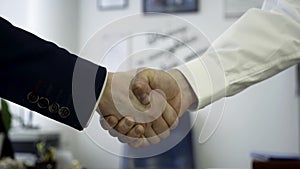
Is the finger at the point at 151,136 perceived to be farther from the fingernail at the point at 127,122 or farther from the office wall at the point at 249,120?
the office wall at the point at 249,120

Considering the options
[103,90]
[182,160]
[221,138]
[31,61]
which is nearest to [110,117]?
[103,90]

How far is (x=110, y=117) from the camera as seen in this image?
1.02 meters

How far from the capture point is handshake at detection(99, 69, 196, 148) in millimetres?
1017

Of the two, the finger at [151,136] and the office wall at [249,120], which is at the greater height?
the finger at [151,136]

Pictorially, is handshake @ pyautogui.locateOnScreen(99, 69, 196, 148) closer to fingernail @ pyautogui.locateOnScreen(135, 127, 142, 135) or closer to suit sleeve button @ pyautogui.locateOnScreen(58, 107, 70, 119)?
fingernail @ pyautogui.locateOnScreen(135, 127, 142, 135)

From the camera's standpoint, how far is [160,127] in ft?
3.45

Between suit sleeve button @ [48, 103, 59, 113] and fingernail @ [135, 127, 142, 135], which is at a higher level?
suit sleeve button @ [48, 103, 59, 113]

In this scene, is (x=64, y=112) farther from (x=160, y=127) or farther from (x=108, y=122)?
(x=160, y=127)

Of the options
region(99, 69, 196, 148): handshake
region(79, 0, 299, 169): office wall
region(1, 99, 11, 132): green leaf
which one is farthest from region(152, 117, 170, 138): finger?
region(79, 0, 299, 169): office wall

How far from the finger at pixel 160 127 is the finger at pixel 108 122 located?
0.10 m

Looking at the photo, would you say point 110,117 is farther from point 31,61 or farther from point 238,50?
point 238,50

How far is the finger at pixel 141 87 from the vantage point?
41.8 inches

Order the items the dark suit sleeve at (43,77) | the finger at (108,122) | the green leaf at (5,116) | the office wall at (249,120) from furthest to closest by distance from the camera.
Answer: the office wall at (249,120) < the green leaf at (5,116) < the finger at (108,122) < the dark suit sleeve at (43,77)

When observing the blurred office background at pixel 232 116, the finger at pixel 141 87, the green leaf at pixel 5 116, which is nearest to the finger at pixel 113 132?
the finger at pixel 141 87
